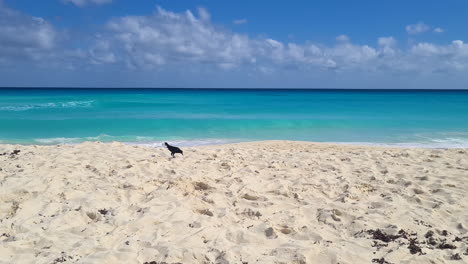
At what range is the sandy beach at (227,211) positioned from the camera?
11.6 ft

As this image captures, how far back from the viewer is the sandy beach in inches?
139

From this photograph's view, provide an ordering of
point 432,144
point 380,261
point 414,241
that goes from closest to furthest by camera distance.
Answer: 1. point 380,261
2. point 414,241
3. point 432,144

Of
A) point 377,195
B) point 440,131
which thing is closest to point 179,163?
point 377,195

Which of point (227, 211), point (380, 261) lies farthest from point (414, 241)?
point (227, 211)

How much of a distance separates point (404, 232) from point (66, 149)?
760 centimetres

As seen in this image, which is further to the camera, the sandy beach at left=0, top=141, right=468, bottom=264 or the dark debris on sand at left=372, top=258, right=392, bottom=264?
the sandy beach at left=0, top=141, right=468, bottom=264

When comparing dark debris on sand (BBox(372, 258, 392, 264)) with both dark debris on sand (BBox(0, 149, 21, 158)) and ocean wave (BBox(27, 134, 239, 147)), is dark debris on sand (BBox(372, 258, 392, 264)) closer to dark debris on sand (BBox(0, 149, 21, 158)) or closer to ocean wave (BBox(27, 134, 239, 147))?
dark debris on sand (BBox(0, 149, 21, 158))

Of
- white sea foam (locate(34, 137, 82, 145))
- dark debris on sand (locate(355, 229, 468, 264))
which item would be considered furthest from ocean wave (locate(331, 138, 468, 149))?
white sea foam (locate(34, 137, 82, 145))

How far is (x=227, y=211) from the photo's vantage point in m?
4.64

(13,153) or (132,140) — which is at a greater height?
(13,153)

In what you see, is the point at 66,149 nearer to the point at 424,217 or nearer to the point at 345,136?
the point at 424,217

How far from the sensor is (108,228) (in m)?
4.06

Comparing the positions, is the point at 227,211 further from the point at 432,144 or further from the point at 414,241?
the point at 432,144

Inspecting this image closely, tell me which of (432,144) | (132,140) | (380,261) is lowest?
(132,140)
